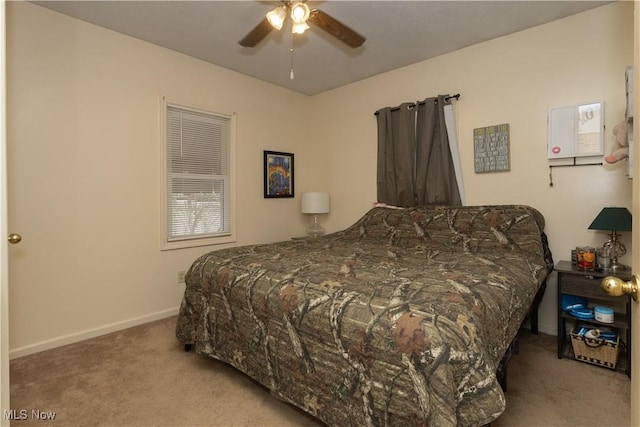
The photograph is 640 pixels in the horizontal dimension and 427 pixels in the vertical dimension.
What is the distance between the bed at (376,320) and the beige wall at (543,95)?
0.98ft

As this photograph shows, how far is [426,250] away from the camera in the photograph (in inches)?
107

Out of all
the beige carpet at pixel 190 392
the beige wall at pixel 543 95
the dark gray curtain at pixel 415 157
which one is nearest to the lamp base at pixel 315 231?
the dark gray curtain at pixel 415 157

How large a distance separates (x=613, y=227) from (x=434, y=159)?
152cm

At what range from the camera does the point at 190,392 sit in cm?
193

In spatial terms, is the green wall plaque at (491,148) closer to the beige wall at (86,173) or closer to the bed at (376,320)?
the bed at (376,320)

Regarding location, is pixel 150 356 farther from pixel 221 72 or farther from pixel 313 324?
pixel 221 72

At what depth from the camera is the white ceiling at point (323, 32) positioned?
251 cm

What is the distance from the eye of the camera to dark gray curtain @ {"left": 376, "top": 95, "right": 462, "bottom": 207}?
3.28 m

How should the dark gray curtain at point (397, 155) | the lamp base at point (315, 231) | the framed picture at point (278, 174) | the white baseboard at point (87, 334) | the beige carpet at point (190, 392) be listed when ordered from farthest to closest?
the lamp base at point (315, 231), the framed picture at point (278, 174), the dark gray curtain at point (397, 155), the white baseboard at point (87, 334), the beige carpet at point (190, 392)

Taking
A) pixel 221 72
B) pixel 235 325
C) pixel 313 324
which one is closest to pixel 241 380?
pixel 235 325

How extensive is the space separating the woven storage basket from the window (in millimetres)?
3113

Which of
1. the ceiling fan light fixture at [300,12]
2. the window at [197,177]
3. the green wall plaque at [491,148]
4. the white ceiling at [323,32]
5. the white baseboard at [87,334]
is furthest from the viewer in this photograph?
the window at [197,177]

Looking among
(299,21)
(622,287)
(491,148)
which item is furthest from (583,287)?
(299,21)

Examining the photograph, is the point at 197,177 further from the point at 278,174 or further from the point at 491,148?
the point at 491,148
